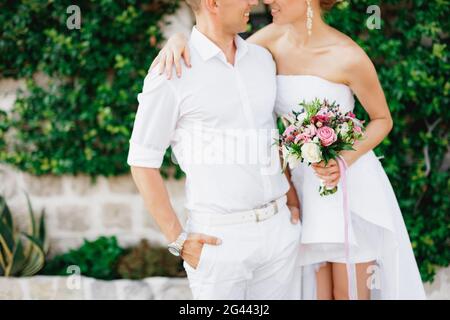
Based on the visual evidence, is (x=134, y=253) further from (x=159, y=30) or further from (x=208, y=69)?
(x=208, y=69)

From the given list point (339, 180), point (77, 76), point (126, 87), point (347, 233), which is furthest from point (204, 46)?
point (77, 76)

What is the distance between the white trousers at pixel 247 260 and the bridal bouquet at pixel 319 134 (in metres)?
0.33

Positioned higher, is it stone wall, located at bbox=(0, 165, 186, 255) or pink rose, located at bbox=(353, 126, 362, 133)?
pink rose, located at bbox=(353, 126, 362, 133)

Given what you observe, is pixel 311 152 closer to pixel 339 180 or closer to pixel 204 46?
pixel 339 180

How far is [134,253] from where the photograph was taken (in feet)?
14.1

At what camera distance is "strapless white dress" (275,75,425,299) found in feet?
8.80

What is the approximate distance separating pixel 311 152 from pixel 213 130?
0.43 meters

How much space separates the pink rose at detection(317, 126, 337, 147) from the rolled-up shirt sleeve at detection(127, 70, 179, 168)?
2.03ft

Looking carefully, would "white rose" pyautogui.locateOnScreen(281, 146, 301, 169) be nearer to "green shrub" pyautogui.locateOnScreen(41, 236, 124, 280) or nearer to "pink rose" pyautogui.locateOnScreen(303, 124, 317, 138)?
"pink rose" pyautogui.locateOnScreen(303, 124, 317, 138)

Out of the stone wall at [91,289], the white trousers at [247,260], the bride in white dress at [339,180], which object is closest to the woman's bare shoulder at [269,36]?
the bride in white dress at [339,180]

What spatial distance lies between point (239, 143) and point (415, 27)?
83.8 inches

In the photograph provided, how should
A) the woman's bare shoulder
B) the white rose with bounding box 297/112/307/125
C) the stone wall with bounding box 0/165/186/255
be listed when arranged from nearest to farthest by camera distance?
the white rose with bounding box 297/112/307/125, the woman's bare shoulder, the stone wall with bounding box 0/165/186/255

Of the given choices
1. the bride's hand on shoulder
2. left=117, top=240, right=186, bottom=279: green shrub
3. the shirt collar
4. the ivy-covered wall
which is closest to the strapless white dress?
the shirt collar
